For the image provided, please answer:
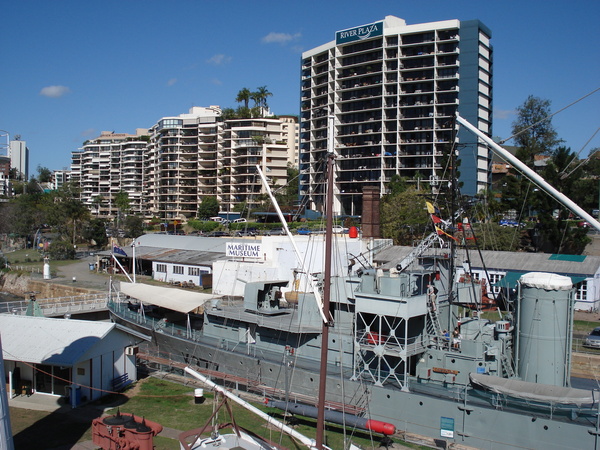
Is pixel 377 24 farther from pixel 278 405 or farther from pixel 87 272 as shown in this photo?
pixel 278 405

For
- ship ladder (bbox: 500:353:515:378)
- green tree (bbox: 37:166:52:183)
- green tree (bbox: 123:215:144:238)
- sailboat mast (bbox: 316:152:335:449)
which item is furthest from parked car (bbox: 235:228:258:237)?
green tree (bbox: 37:166:52:183)

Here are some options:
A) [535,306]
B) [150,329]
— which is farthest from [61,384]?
[535,306]

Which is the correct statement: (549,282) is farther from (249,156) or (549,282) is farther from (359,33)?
(249,156)

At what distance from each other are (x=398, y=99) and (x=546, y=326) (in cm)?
5197

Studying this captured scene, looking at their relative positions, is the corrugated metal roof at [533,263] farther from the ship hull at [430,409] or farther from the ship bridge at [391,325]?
the ship hull at [430,409]

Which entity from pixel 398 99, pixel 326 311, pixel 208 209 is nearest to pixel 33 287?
pixel 326 311

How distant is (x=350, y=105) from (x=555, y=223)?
36.9 m

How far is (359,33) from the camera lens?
224 ft

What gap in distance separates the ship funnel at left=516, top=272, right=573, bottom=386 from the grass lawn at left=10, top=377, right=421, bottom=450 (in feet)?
15.8

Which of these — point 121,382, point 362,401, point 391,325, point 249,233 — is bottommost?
point 121,382

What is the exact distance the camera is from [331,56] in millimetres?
71625

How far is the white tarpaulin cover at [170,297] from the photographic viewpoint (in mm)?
25297

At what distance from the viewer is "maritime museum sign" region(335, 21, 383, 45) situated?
66.5m

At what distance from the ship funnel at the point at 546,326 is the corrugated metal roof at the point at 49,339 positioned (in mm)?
14877
